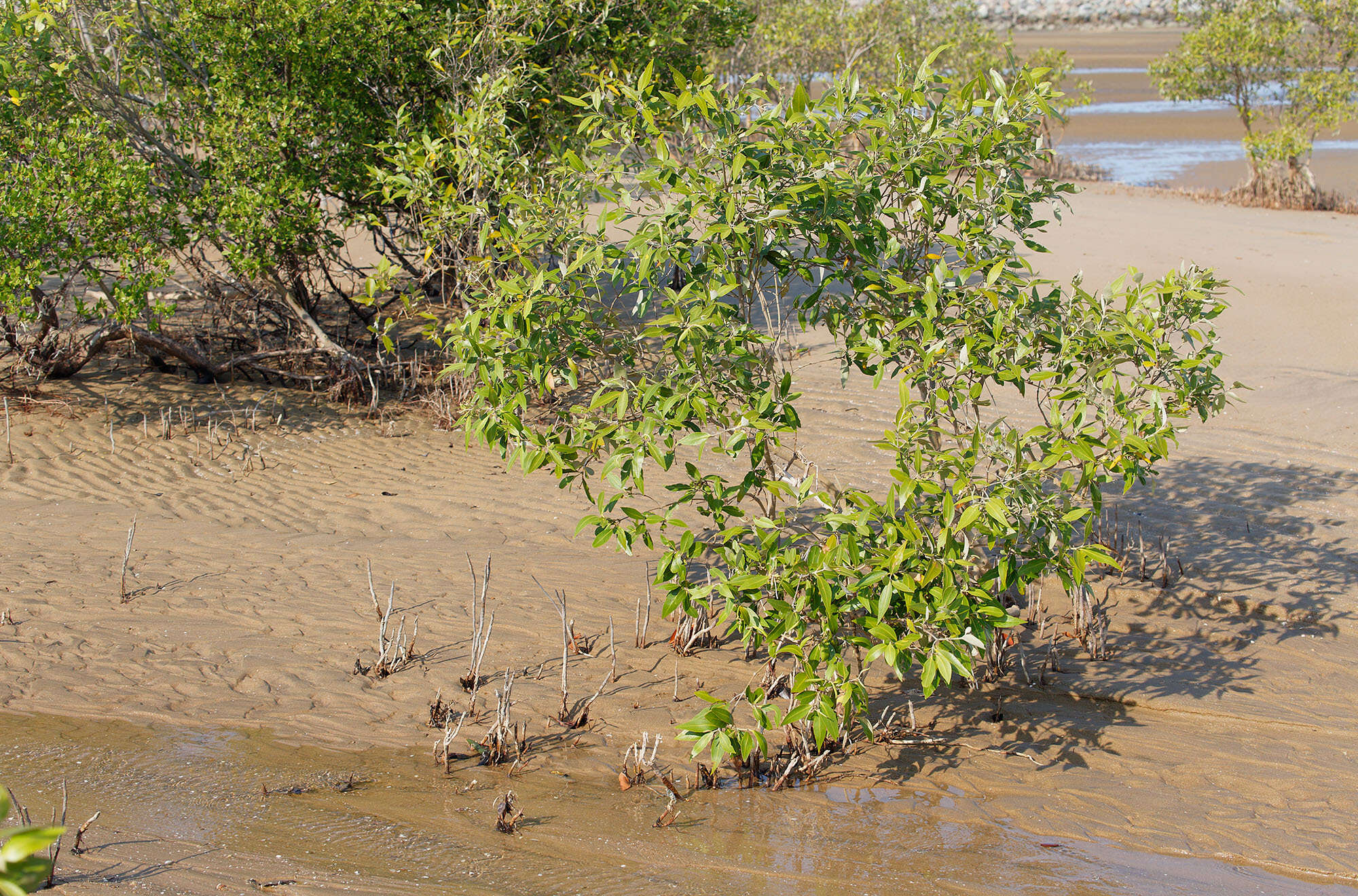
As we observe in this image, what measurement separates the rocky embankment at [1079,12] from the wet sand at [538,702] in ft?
213

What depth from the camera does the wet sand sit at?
361cm

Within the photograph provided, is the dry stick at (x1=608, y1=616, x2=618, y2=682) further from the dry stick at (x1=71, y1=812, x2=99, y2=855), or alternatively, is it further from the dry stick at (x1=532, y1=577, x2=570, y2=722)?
the dry stick at (x1=71, y1=812, x2=99, y2=855)

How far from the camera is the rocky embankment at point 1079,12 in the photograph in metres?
64.4


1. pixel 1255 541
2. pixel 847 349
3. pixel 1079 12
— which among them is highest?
pixel 1079 12

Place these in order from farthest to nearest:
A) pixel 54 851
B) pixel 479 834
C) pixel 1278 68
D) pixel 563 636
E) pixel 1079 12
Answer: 1. pixel 1079 12
2. pixel 1278 68
3. pixel 563 636
4. pixel 479 834
5. pixel 54 851

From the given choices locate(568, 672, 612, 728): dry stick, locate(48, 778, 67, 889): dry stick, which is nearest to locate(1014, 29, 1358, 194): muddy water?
locate(568, 672, 612, 728): dry stick

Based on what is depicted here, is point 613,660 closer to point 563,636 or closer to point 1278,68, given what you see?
point 563,636

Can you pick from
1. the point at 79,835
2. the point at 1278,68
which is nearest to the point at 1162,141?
the point at 1278,68

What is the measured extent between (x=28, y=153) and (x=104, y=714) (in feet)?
17.4

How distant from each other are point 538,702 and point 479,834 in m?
1.04

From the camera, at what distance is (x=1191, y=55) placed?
1839cm

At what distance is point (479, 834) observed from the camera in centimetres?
365

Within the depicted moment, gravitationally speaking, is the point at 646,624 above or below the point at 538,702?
above

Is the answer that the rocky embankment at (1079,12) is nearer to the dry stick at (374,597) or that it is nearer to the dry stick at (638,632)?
the dry stick at (638,632)
